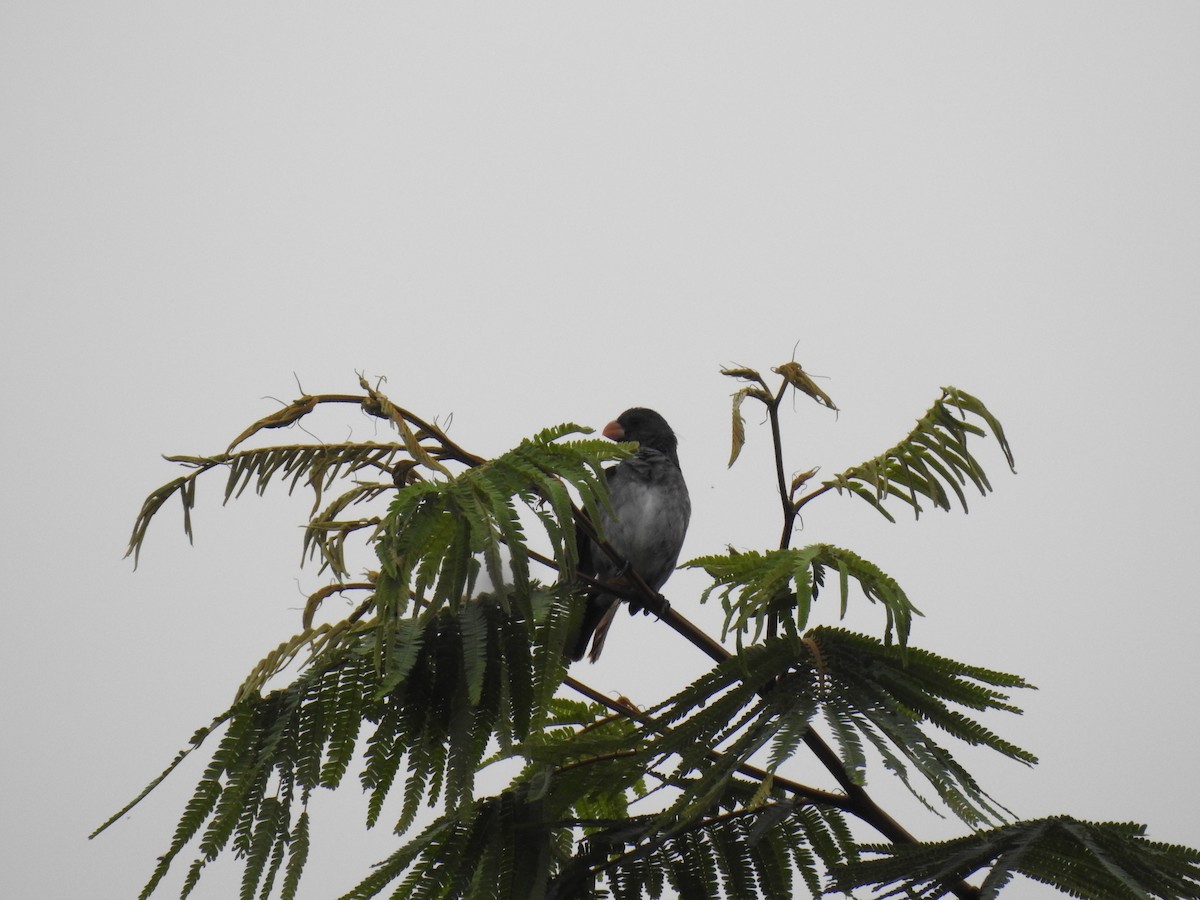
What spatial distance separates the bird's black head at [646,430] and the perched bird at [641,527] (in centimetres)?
16

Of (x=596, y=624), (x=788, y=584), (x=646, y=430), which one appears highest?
(x=646, y=430)

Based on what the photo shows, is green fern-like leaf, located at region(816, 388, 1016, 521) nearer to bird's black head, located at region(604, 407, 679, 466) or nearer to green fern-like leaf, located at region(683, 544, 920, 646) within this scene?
green fern-like leaf, located at region(683, 544, 920, 646)

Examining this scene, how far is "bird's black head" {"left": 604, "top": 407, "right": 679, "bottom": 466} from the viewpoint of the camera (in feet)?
20.0

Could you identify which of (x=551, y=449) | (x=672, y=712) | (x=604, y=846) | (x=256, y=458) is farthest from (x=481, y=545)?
(x=604, y=846)

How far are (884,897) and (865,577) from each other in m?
0.62

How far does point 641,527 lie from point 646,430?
34.8 inches

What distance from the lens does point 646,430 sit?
6.19m

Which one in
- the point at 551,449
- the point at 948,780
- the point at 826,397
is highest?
the point at 826,397

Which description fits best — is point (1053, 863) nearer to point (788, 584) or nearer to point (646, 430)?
point (788, 584)

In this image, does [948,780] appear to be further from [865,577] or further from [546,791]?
[546,791]

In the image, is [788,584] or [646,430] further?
[646,430]

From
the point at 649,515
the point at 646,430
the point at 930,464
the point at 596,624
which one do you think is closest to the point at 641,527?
the point at 649,515

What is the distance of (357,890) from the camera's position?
2.73 metres

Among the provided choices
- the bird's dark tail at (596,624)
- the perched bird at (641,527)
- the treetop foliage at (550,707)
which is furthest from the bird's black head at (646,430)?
the treetop foliage at (550,707)
